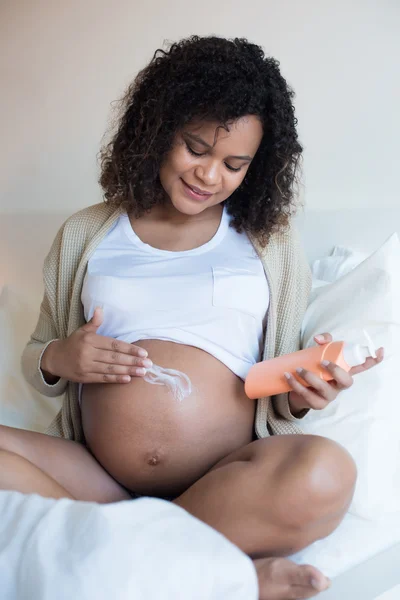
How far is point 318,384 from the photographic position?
0.93 meters

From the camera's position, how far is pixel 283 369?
0.96 m

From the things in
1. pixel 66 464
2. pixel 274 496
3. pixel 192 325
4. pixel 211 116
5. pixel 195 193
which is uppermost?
pixel 211 116

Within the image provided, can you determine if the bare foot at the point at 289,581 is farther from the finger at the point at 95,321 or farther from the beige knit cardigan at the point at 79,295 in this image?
the finger at the point at 95,321

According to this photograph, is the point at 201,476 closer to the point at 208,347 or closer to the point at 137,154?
the point at 208,347

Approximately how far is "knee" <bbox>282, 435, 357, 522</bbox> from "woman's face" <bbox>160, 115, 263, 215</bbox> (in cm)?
42

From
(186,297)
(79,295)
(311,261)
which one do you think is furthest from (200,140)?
(311,261)

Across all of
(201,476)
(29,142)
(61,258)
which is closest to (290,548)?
(201,476)

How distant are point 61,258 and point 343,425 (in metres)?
0.56

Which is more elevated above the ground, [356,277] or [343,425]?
[356,277]

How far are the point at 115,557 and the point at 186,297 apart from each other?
49 centimetres

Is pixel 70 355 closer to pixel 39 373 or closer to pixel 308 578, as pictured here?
pixel 39 373

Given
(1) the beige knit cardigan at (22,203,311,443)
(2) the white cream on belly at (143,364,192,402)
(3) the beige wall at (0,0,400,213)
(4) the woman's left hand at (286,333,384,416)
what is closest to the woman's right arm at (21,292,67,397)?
(1) the beige knit cardigan at (22,203,311,443)

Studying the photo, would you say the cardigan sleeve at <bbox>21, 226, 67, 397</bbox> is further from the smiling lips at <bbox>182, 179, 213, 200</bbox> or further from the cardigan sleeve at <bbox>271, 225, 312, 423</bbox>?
the cardigan sleeve at <bbox>271, 225, 312, 423</bbox>

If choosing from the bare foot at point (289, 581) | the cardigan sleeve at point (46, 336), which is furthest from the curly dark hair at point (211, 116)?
the bare foot at point (289, 581)
